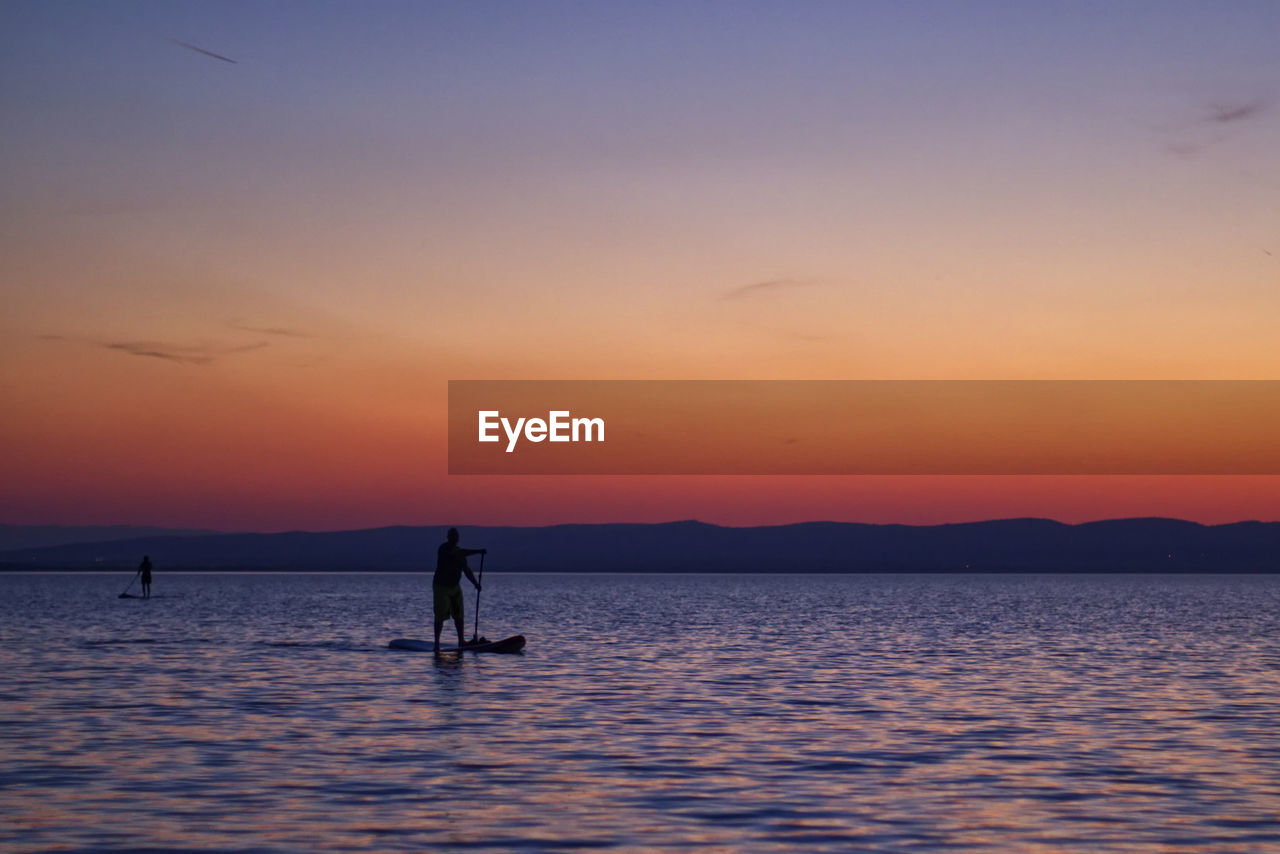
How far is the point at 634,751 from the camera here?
693 inches

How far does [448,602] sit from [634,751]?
53.3ft

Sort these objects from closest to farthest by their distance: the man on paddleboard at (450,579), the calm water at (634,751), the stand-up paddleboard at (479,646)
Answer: the calm water at (634,751) → the man on paddleboard at (450,579) → the stand-up paddleboard at (479,646)

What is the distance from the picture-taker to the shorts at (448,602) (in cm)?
3294

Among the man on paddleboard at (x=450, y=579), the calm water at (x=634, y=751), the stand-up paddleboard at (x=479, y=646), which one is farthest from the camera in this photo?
the stand-up paddleboard at (x=479, y=646)

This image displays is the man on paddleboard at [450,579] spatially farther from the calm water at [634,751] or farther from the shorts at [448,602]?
the calm water at [634,751]

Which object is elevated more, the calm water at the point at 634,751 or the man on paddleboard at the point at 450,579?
the man on paddleboard at the point at 450,579

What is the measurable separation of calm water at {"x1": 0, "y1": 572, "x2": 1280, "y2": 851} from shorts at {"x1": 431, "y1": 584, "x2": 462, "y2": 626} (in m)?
1.23

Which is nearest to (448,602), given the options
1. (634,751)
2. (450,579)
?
(450,579)

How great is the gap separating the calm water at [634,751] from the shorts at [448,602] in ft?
4.04

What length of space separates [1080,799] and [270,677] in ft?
60.8

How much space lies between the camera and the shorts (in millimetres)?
32938

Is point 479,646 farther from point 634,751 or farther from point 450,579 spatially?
point 634,751

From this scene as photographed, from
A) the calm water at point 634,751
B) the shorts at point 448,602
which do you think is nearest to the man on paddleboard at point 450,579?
the shorts at point 448,602

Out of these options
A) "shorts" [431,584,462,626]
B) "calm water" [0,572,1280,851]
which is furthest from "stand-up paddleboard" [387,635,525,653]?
"shorts" [431,584,462,626]
